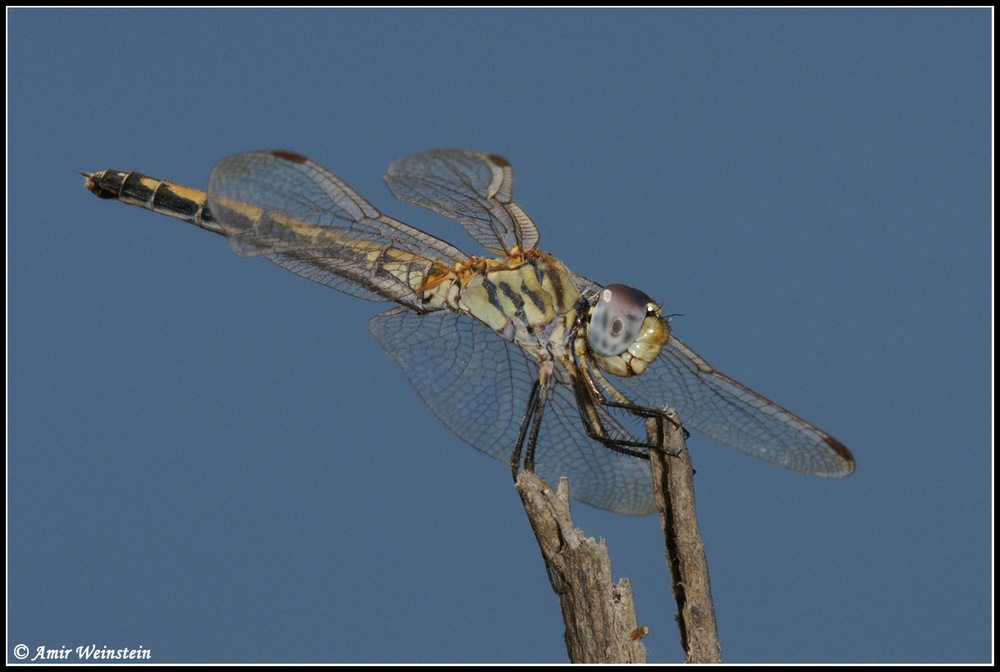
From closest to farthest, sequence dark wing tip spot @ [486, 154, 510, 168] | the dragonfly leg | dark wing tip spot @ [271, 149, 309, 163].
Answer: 1. dark wing tip spot @ [486, 154, 510, 168]
2. dark wing tip spot @ [271, 149, 309, 163]
3. the dragonfly leg

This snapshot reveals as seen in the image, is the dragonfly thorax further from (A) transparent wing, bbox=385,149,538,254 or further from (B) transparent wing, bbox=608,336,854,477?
(B) transparent wing, bbox=608,336,854,477

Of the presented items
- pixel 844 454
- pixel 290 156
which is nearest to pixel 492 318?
pixel 290 156

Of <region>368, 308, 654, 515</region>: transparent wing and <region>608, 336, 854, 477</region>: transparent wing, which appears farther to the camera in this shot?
<region>368, 308, 654, 515</region>: transparent wing

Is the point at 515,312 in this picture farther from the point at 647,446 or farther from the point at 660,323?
the point at 647,446

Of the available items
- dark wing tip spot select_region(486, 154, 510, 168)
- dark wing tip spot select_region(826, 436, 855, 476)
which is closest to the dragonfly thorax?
dark wing tip spot select_region(486, 154, 510, 168)

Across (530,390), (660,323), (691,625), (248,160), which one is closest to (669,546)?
→ (691,625)

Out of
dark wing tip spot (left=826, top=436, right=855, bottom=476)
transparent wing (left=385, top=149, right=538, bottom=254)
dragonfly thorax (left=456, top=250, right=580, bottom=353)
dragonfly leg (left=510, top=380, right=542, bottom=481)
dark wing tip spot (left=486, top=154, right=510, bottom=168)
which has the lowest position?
dark wing tip spot (left=826, top=436, right=855, bottom=476)
